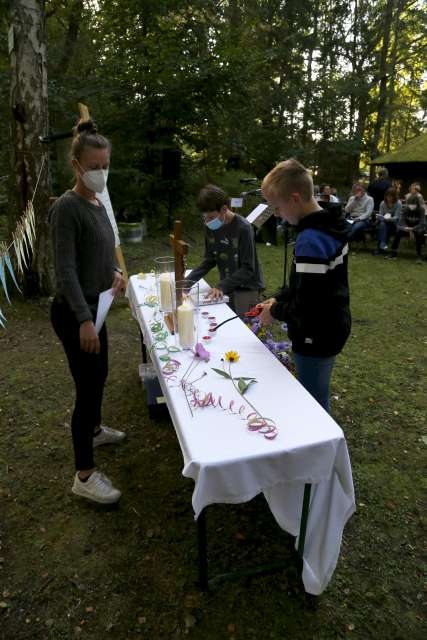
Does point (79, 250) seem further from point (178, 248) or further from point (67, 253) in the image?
point (178, 248)

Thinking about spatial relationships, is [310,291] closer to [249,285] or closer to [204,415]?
[204,415]

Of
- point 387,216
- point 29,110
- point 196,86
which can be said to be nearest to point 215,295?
point 29,110

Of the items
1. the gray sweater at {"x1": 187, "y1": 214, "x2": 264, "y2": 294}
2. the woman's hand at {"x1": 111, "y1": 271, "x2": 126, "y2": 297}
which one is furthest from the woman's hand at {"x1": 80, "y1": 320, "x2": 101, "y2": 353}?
the gray sweater at {"x1": 187, "y1": 214, "x2": 264, "y2": 294}

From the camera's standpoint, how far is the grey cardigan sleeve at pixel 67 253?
71.2 inches

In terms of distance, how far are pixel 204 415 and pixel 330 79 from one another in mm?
16027

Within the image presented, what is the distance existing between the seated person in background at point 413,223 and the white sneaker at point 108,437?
7340 millimetres

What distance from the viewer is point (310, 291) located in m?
1.68

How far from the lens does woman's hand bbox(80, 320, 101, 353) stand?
1887mm

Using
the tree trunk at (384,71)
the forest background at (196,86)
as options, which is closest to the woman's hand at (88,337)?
the forest background at (196,86)

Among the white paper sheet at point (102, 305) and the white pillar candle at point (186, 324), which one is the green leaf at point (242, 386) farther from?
the white paper sheet at point (102, 305)

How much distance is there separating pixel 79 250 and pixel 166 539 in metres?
1.47

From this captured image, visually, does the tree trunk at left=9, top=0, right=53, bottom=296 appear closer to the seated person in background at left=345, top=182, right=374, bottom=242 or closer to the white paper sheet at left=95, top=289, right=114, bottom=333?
the white paper sheet at left=95, top=289, right=114, bottom=333

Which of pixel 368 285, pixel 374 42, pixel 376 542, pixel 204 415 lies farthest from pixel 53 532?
pixel 374 42

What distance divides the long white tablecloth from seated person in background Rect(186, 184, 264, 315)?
99 cm
